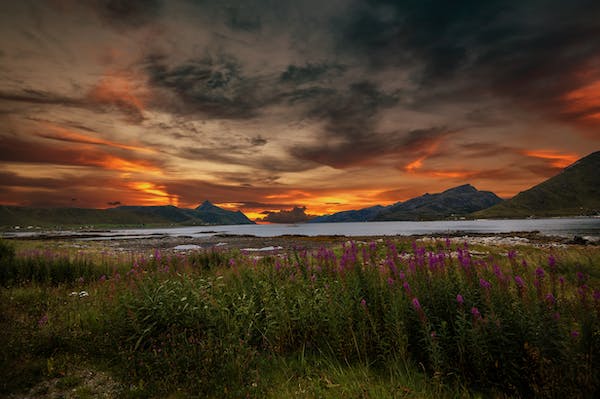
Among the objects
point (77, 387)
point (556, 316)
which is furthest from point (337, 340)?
point (77, 387)

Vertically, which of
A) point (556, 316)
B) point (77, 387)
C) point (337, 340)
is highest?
point (556, 316)

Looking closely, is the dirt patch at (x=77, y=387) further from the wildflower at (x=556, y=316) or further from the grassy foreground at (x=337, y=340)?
the wildflower at (x=556, y=316)

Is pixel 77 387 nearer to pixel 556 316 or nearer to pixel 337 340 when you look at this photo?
pixel 337 340

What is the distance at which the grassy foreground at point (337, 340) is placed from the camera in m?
4.08

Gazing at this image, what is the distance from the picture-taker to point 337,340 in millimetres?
5375

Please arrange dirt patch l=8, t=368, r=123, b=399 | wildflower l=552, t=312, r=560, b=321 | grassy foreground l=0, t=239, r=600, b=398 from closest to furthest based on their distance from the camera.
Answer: wildflower l=552, t=312, r=560, b=321 < grassy foreground l=0, t=239, r=600, b=398 < dirt patch l=8, t=368, r=123, b=399

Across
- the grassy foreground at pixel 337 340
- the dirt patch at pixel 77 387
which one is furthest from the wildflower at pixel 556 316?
the dirt patch at pixel 77 387

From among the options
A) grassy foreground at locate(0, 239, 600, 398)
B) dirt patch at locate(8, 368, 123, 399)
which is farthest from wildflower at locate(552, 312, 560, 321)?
dirt patch at locate(8, 368, 123, 399)

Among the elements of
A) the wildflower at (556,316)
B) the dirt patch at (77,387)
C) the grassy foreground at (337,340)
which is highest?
the wildflower at (556,316)

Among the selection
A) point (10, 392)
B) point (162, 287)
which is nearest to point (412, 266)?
point (162, 287)

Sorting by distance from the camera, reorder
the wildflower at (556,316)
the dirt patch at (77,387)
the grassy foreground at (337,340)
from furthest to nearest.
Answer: the dirt patch at (77,387), the grassy foreground at (337,340), the wildflower at (556,316)

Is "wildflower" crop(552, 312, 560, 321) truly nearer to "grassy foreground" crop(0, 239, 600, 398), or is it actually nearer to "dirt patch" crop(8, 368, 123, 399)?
"grassy foreground" crop(0, 239, 600, 398)

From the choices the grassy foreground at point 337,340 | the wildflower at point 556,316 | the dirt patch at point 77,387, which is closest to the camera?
the wildflower at point 556,316

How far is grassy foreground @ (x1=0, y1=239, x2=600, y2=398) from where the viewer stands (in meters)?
4.08
